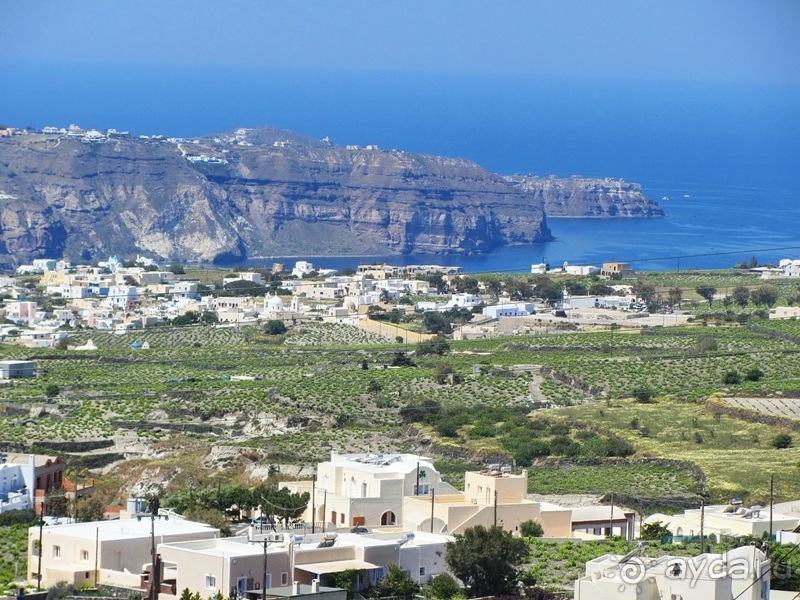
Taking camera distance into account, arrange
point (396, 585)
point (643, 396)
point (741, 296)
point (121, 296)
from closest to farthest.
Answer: point (396, 585) < point (643, 396) < point (741, 296) < point (121, 296)

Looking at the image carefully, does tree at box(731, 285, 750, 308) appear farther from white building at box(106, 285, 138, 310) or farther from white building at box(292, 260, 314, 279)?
white building at box(292, 260, 314, 279)

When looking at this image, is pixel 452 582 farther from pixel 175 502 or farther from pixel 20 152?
pixel 20 152

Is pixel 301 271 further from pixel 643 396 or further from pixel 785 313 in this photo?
pixel 643 396

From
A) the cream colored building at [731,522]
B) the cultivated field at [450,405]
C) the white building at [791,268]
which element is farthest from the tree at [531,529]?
the white building at [791,268]

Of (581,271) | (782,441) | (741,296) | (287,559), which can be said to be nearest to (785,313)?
(741,296)

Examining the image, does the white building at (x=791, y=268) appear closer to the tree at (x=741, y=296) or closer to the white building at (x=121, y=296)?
the tree at (x=741, y=296)

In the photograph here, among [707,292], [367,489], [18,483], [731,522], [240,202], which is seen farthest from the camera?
[240,202]
